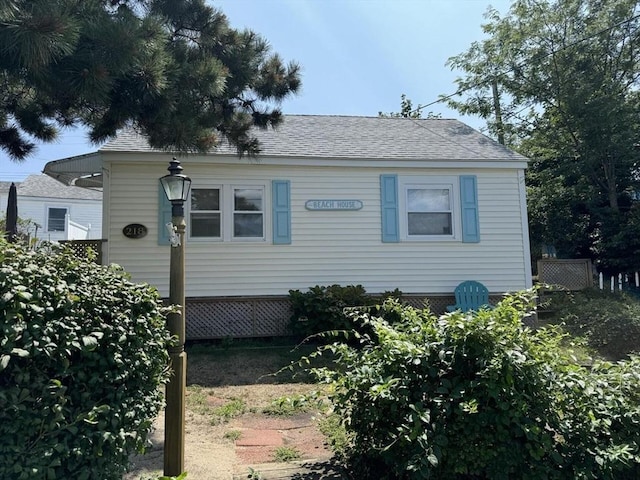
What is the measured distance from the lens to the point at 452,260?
9.30 meters

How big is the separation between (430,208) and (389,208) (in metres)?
0.91

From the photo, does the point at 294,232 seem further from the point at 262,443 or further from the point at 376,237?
the point at 262,443

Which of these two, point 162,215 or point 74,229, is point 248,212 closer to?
point 162,215

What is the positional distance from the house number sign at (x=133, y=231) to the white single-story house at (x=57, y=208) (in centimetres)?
1369

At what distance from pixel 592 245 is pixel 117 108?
13.7 metres

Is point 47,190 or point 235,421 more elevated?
point 47,190

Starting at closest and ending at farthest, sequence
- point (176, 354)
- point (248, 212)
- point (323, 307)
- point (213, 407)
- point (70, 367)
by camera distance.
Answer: point (70, 367)
point (176, 354)
point (213, 407)
point (323, 307)
point (248, 212)

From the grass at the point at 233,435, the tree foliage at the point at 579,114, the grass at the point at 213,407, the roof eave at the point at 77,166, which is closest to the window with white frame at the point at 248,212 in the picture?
the roof eave at the point at 77,166

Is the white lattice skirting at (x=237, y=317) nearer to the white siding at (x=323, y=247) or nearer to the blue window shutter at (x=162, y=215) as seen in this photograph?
the white siding at (x=323, y=247)

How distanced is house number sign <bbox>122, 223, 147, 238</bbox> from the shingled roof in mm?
1405

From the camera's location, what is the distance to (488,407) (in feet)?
9.02

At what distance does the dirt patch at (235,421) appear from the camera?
362 cm

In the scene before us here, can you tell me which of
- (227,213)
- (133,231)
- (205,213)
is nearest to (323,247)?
(227,213)

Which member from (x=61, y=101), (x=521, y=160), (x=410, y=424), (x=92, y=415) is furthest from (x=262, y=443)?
(x=521, y=160)
